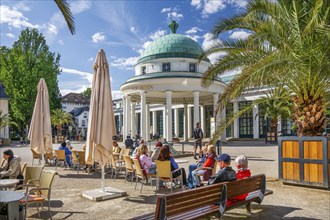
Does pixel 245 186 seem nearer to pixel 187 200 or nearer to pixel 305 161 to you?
pixel 187 200

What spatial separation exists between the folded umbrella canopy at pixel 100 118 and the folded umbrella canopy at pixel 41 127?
4680 mm

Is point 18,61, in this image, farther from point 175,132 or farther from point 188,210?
point 188,210

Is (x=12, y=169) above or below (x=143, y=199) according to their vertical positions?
above

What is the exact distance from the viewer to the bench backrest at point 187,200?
3.92m

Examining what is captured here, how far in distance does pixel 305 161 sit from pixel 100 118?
19.0 feet

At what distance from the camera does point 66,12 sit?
4656mm

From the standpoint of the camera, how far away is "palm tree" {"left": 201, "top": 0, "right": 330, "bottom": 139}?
7867 millimetres

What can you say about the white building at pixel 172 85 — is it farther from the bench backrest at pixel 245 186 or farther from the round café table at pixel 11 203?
the round café table at pixel 11 203

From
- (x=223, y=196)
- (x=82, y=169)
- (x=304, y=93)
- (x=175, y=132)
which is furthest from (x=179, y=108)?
(x=223, y=196)

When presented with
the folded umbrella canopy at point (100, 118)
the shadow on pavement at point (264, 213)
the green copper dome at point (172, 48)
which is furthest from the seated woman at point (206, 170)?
the green copper dome at point (172, 48)

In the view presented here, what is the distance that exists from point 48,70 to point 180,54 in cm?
2044

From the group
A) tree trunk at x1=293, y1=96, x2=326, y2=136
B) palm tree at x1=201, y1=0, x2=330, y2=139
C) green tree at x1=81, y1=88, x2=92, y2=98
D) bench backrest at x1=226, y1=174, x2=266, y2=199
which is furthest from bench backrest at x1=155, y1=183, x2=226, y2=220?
green tree at x1=81, y1=88, x2=92, y2=98

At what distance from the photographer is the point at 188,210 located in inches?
174

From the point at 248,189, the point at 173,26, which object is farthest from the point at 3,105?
the point at 248,189
